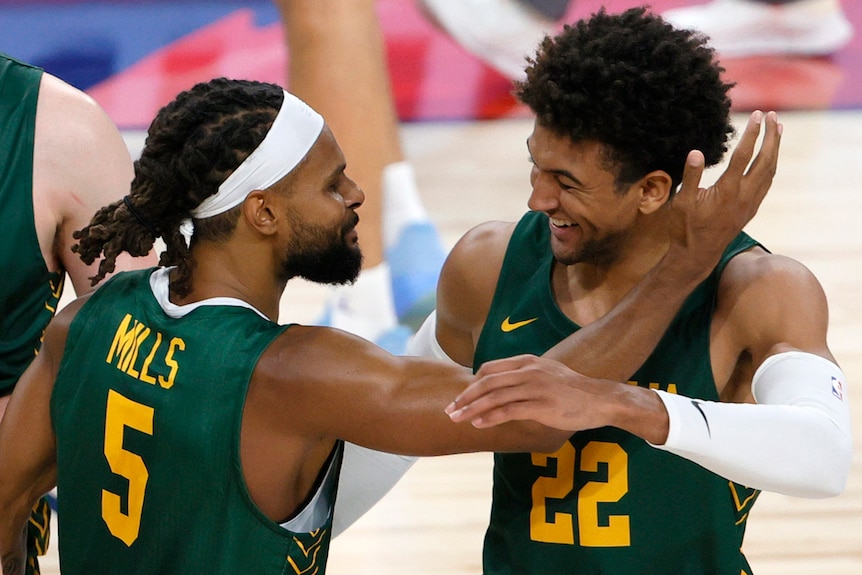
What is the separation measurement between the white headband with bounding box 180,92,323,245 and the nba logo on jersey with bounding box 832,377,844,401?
819mm

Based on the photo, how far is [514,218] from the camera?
553cm

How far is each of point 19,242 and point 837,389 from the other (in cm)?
137

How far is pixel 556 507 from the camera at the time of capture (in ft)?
6.68

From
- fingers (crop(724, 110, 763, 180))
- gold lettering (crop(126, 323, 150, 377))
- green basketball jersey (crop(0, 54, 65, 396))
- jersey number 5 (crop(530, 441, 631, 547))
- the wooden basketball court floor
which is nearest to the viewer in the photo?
fingers (crop(724, 110, 763, 180))

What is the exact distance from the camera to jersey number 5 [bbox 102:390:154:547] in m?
1.86

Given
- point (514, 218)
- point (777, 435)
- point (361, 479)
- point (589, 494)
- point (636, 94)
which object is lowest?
point (514, 218)

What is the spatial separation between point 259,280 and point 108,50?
16.8 ft

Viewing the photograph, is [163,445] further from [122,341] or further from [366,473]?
[366,473]

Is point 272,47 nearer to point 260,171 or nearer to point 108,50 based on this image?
point 108,50

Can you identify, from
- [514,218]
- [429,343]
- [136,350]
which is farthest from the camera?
[514,218]

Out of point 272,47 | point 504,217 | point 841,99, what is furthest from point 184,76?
point 841,99

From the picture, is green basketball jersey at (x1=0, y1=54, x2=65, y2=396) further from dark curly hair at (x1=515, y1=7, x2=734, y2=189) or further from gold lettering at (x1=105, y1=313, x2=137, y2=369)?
dark curly hair at (x1=515, y1=7, x2=734, y2=189)

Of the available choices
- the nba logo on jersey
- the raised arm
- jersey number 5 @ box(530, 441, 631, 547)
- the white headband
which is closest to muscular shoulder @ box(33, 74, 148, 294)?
the raised arm

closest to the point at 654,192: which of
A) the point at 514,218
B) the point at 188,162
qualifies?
the point at 188,162
